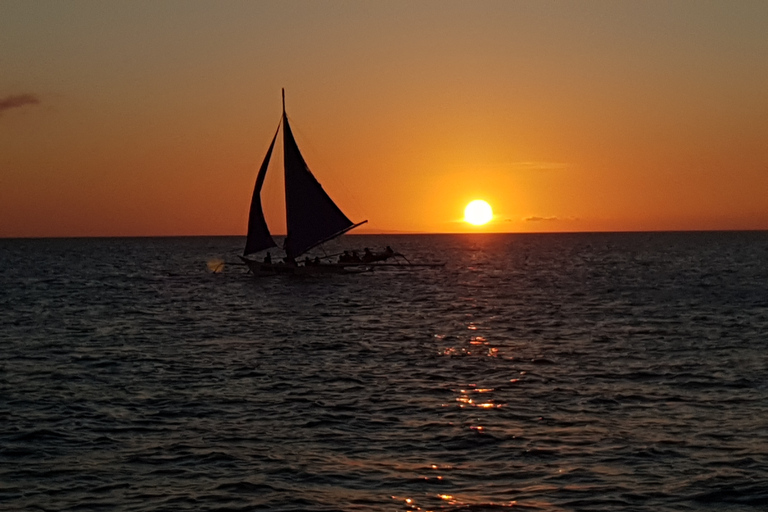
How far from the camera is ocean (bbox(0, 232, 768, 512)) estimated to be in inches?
621

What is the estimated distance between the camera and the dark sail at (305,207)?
7269 cm

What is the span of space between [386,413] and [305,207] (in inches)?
2046

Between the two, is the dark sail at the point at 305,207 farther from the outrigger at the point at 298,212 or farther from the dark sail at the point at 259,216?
the dark sail at the point at 259,216

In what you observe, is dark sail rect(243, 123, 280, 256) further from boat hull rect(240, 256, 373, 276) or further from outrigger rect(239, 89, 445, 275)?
boat hull rect(240, 256, 373, 276)

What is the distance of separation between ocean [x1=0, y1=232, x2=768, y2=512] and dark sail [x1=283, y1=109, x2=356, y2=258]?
26.1 metres

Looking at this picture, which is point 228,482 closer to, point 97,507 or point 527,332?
point 97,507

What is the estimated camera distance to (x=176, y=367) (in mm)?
29672

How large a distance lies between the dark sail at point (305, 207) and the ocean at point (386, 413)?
85.7 feet

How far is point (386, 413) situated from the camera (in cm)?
2181

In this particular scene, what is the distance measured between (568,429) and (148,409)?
9891 mm

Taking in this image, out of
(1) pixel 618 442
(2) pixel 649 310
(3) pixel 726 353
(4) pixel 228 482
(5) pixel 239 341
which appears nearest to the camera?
(4) pixel 228 482

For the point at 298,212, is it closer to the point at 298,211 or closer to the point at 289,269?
the point at 298,211

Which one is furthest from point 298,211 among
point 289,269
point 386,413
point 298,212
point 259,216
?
point 386,413

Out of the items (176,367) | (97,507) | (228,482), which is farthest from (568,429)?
(176,367)
